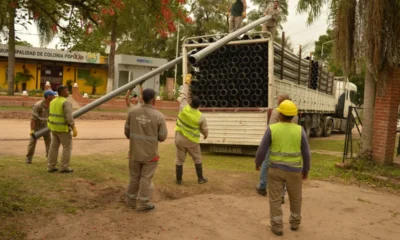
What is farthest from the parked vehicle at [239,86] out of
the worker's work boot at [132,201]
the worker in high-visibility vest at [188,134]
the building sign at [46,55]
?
the building sign at [46,55]

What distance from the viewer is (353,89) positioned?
73.6 ft

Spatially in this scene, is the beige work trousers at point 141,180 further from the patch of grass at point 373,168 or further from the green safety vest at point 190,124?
the patch of grass at point 373,168

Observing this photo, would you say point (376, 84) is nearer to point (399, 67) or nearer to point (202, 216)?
point (399, 67)

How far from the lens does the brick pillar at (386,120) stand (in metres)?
9.63

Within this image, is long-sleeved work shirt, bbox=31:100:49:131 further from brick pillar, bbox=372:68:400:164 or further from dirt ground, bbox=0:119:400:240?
brick pillar, bbox=372:68:400:164

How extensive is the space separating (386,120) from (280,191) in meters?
5.81

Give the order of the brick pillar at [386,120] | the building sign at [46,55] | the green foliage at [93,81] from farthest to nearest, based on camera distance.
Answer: the green foliage at [93,81] < the building sign at [46,55] < the brick pillar at [386,120]

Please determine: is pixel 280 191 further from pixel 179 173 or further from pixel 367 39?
pixel 367 39

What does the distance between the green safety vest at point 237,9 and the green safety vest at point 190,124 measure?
4907 mm

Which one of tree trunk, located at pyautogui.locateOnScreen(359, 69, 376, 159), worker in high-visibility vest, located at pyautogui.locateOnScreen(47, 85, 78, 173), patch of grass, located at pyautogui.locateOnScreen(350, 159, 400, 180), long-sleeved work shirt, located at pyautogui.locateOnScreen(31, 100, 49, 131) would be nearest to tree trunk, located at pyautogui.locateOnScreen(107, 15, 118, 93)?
long-sleeved work shirt, located at pyautogui.locateOnScreen(31, 100, 49, 131)

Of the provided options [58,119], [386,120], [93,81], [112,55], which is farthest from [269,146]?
[93,81]

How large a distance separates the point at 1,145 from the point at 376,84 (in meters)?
10.0

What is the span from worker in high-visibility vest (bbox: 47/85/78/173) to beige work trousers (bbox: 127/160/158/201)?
204 centimetres

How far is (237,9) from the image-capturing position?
11297 millimetres
